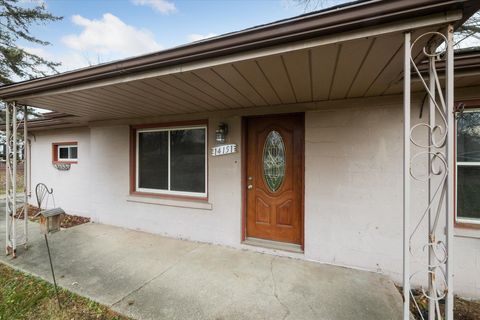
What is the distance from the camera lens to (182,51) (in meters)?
2.02

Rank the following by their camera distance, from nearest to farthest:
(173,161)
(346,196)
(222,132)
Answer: (346,196) → (222,132) → (173,161)

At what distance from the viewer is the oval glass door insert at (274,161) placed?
360cm

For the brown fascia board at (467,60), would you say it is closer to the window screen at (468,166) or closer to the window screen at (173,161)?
the window screen at (468,166)

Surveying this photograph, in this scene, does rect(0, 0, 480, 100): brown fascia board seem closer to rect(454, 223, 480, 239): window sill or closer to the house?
the house

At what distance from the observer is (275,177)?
11.9ft

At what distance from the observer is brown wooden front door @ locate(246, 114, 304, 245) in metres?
3.50

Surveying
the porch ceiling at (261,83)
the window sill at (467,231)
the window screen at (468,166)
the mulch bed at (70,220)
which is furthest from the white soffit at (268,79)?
the mulch bed at (70,220)

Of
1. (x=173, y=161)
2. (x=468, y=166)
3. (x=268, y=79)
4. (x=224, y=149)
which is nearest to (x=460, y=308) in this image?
(x=468, y=166)

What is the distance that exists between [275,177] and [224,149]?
3.16 feet

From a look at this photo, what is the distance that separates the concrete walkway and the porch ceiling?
2.33m

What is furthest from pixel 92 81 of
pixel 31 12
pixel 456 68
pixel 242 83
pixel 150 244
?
pixel 31 12

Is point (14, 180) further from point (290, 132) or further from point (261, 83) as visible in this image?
point (290, 132)

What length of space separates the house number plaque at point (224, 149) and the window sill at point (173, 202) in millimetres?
895

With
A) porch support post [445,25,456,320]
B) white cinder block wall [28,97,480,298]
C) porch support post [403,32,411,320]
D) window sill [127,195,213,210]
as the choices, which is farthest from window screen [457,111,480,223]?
window sill [127,195,213,210]
